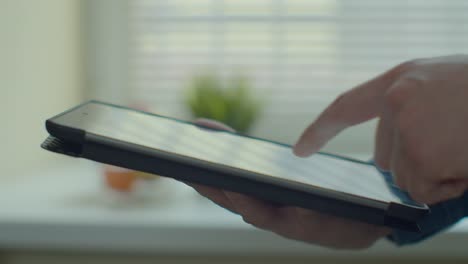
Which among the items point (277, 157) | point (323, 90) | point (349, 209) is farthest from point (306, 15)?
point (349, 209)

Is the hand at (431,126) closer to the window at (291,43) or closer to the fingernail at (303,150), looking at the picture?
the fingernail at (303,150)

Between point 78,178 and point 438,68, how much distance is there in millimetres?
678

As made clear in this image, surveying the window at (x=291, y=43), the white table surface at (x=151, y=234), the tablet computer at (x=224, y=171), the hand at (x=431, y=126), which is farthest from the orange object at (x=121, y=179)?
the hand at (x=431, y=126)

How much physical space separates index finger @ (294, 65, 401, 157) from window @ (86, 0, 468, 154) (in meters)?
0.63

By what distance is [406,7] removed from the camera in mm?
1054

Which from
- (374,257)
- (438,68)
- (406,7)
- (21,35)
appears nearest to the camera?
(438,68)

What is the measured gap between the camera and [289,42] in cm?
107

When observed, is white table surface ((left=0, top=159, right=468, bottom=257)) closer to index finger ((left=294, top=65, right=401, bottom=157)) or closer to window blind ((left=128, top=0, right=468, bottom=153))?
index finger ((left=294, top=65, right=401, bottom=157))

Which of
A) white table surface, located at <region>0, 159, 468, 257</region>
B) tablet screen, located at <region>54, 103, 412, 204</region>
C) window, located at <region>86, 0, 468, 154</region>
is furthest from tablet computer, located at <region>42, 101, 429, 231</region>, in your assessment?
window, located at <region>86, 0, 468, 154</region>

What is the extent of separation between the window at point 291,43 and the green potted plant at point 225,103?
10 centimetres

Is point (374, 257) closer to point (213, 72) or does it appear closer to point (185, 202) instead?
point (185, 202)

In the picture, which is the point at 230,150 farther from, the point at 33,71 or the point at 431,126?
the point at 33,71

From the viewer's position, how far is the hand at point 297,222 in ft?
1.38

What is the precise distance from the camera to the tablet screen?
370 mm
